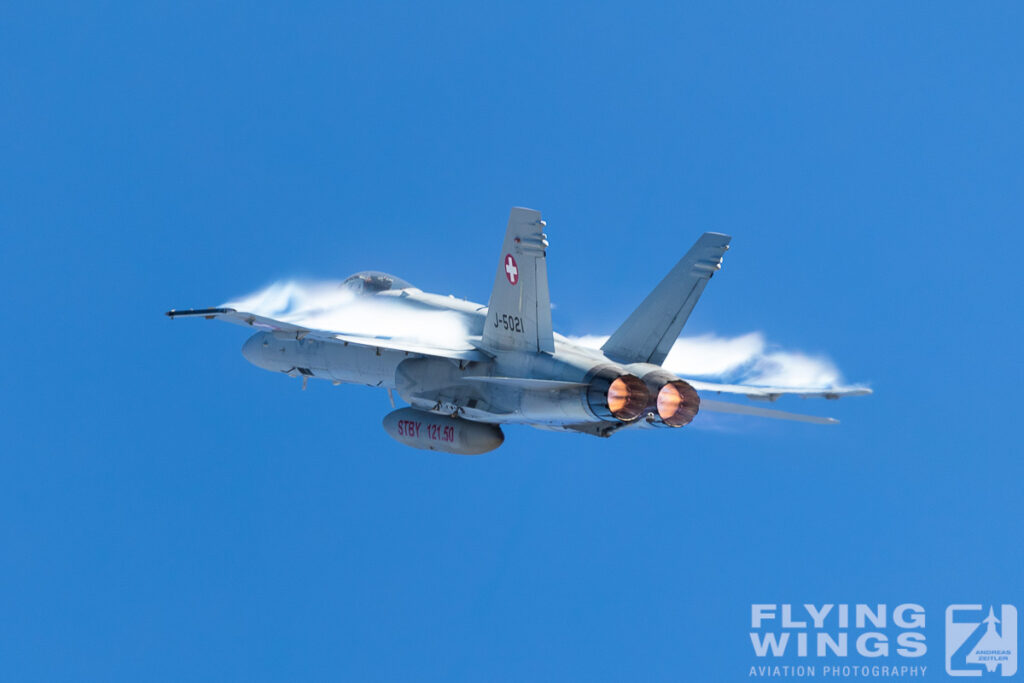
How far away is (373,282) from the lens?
100 feet

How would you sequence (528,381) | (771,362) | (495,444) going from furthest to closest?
(771,362) < (495,444) < (528,381)

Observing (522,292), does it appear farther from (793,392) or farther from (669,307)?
(793,392)

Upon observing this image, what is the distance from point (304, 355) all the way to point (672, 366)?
634 cm

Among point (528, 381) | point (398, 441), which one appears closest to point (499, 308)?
point (528, 381)

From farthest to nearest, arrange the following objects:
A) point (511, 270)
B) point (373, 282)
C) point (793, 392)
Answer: point (373, 282)
point (793, 392)
point (511, 270)

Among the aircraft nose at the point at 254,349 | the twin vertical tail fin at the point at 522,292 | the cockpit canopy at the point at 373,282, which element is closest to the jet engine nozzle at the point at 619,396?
the twin vertical tail fin at the point at 522,292

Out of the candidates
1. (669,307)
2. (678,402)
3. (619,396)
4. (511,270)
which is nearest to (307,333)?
(511,270)

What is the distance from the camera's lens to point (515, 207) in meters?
25.5

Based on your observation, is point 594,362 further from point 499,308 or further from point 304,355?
point 304,355

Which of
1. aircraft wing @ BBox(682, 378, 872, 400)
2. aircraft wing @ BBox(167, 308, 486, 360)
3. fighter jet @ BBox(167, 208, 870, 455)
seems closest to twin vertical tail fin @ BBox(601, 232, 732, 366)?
fighter jet @ BBox(167, 208, 870, 455)

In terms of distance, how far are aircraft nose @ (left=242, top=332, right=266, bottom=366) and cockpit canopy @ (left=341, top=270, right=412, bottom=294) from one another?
1819 mm

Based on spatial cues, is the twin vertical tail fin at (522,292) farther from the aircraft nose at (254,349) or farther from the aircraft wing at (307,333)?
the aircraft nose at (254,349)

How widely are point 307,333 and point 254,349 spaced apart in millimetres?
4096

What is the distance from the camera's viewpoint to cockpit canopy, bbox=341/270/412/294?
1193 inches
